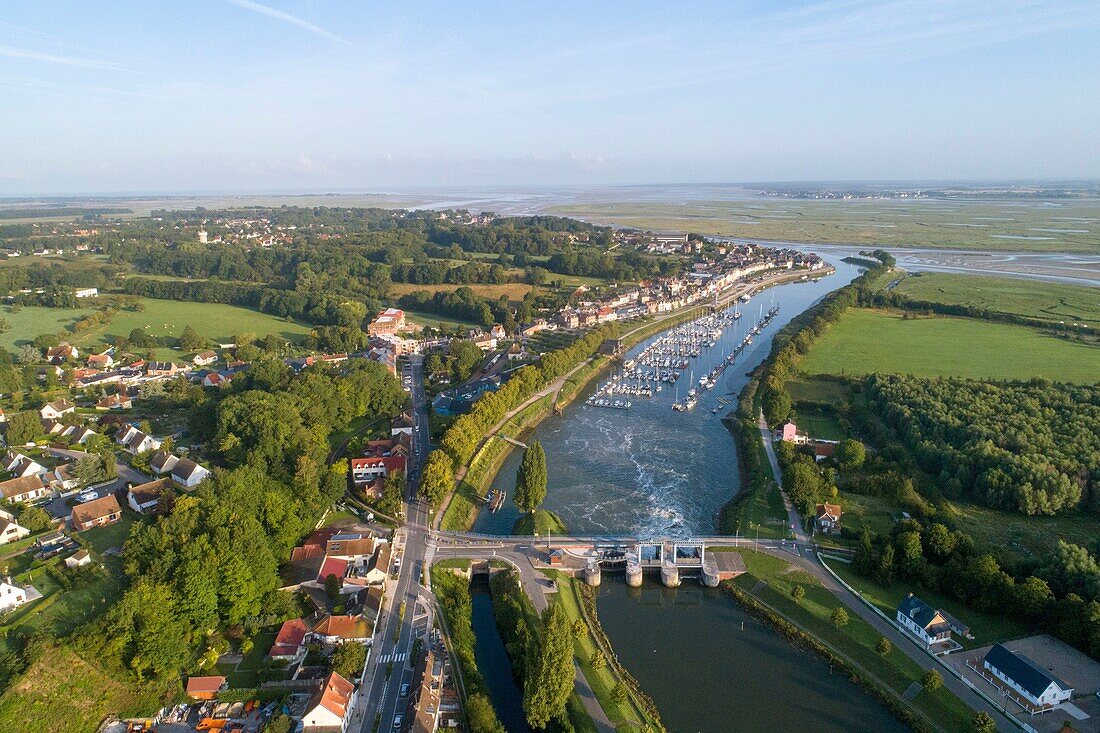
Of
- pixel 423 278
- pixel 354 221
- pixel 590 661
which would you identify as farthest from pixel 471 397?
pixel 354 221

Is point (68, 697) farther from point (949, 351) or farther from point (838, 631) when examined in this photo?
point (949, 351)

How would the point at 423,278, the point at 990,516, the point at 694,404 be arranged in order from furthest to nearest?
the point at 423,278
the point at 694,404
the point at 990,516

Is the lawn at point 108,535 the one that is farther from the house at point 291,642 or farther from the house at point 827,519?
the house at point 827,519

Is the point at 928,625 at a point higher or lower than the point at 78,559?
lower

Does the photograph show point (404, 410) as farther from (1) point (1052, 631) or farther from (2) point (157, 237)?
(2) point (157, 237)

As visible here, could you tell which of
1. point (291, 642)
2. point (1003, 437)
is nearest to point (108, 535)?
point (291, 642)
